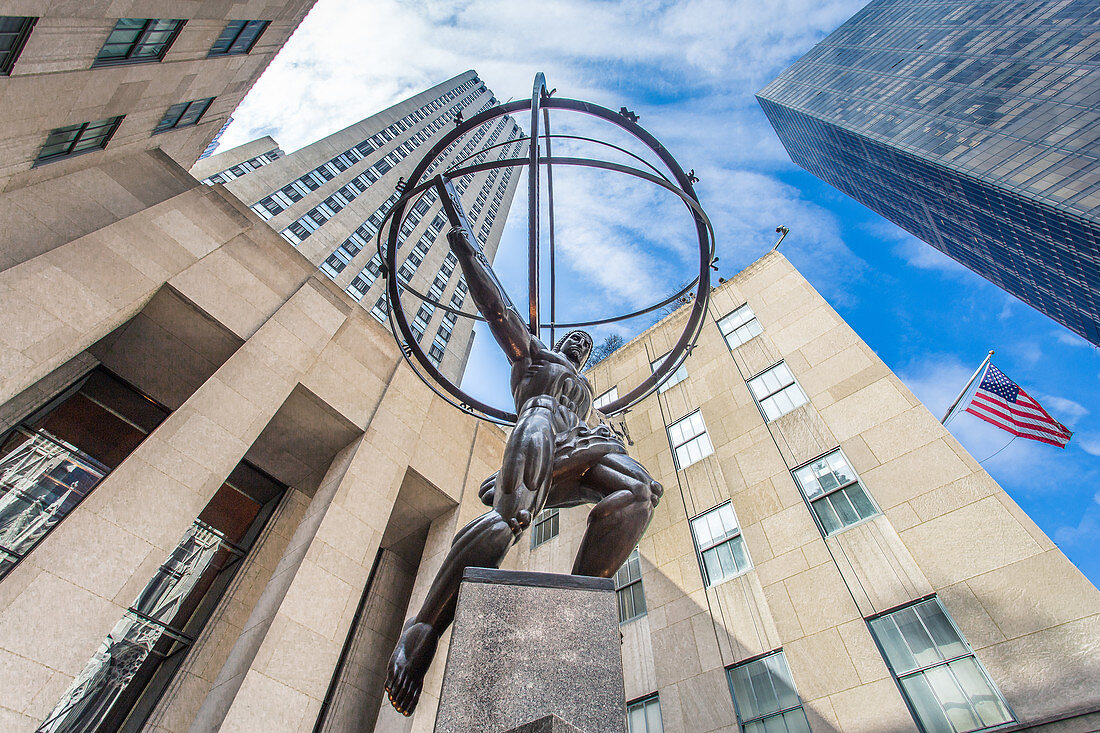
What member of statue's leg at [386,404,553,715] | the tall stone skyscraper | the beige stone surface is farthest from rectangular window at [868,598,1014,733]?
the tall stone skyscraper

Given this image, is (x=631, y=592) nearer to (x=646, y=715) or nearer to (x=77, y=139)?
(x=646, y=715)

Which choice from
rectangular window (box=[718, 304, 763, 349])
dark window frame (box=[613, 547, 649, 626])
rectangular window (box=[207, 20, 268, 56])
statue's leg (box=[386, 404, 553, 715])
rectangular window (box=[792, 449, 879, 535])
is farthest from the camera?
rectangular window (box=[718, 304, 763, 349])

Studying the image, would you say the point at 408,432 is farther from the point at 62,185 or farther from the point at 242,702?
the point at 62,185

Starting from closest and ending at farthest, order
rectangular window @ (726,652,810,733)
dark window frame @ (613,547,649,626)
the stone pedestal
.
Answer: the stone pedestal < rectangular window @ (726,652,810,733) < dark window frame @ (613,547,649,626)

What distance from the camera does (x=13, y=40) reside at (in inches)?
396

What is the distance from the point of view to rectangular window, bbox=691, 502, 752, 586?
12336 millimetres

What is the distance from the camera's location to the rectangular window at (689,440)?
15641 millimetres

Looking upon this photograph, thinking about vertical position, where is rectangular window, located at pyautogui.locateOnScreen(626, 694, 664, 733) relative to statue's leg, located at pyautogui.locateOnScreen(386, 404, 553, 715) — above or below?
above

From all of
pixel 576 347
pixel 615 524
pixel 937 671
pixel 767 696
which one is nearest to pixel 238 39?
pixel 576 347

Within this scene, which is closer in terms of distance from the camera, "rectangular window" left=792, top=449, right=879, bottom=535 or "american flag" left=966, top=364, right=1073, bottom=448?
"rectangular window" left=792, top=449, right=879, bottom=535

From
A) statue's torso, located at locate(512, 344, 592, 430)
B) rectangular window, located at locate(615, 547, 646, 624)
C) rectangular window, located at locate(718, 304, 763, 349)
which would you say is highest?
rectangular window, located at locate(718, 304, 763, 349)

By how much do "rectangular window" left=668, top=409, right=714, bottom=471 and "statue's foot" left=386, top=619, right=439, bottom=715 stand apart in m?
12.7

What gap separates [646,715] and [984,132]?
3225 inches

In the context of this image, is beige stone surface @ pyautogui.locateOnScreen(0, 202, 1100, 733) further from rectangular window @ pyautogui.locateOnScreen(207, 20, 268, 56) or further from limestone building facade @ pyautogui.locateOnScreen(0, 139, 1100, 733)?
rectangular window @ pyautogui.locateOnScreen(207, 20, 268, 56)
